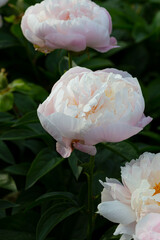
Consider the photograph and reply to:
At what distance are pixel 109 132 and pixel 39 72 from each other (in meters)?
0.93

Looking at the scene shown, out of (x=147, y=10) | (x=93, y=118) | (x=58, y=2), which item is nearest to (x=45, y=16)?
(x=58, y=2)

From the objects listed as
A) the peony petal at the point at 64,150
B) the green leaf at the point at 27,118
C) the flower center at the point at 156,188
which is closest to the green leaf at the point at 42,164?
the green leaf at the point at 27,118

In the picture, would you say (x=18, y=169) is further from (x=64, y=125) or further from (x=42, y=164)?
(x=64, y=125)

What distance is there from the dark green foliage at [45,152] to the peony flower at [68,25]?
0.08 metres

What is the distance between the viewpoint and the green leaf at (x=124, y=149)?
38.3 inches

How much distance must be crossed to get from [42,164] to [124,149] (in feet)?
0.67

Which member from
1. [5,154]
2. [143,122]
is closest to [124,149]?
[143,122]

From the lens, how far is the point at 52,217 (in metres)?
0.90

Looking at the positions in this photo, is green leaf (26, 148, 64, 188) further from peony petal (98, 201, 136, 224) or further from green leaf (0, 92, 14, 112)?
peony petal (98, 201, 136, 224)

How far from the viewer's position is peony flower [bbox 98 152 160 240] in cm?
69

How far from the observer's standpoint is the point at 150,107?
1.47 m

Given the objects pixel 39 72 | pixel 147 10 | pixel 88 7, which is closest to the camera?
pixel 88 7

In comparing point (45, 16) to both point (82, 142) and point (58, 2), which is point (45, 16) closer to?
point (58, 2)

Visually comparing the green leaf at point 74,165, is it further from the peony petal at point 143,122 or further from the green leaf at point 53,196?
the peony petal at point 143,122
